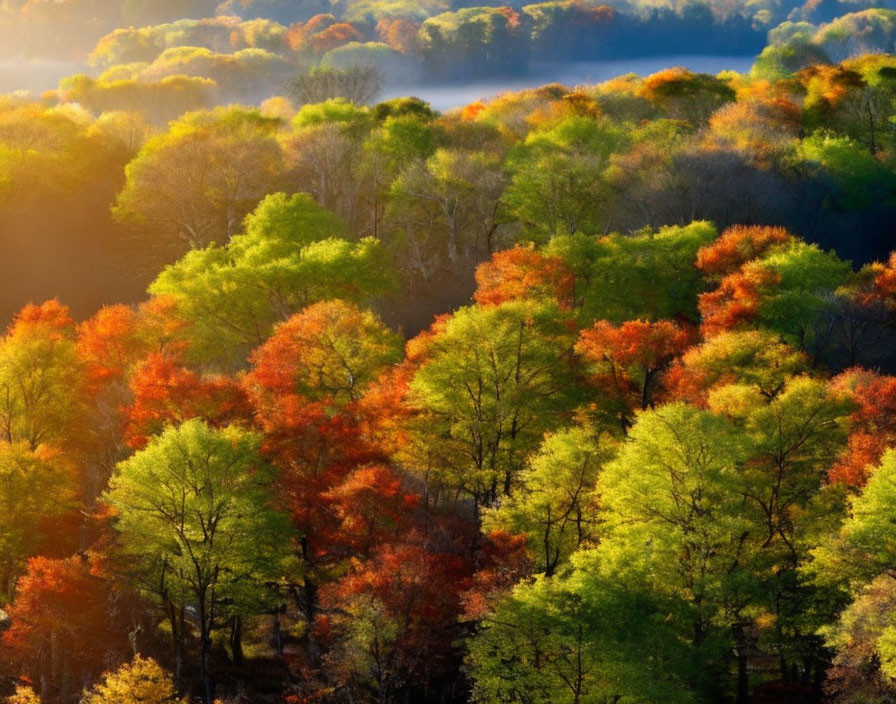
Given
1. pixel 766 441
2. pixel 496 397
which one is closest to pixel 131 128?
pixel 496 397

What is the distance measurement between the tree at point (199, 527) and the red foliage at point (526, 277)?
2753 cm

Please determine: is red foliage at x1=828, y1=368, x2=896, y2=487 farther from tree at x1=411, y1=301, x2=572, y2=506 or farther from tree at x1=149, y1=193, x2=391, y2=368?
tree at x1=149, y1=193, x2=391, y2=368

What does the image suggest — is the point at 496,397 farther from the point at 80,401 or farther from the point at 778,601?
the point at 80,401

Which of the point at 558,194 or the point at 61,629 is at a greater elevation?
the point at 558,194

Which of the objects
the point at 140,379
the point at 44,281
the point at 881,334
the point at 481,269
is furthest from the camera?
the point at 44,281

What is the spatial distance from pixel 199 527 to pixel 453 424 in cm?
1816

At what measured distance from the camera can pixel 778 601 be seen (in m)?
56.8

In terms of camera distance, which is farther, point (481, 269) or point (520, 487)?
point (481, 269)

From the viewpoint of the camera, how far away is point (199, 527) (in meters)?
64.1

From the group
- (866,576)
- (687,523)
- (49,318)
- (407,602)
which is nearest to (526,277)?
(687,523)

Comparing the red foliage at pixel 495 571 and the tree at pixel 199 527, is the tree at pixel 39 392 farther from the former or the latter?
the red foliage at pixel 495 571

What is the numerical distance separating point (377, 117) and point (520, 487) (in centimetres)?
6882

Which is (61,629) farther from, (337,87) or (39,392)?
(337,87)

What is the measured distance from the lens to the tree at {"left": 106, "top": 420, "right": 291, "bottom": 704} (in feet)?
207
